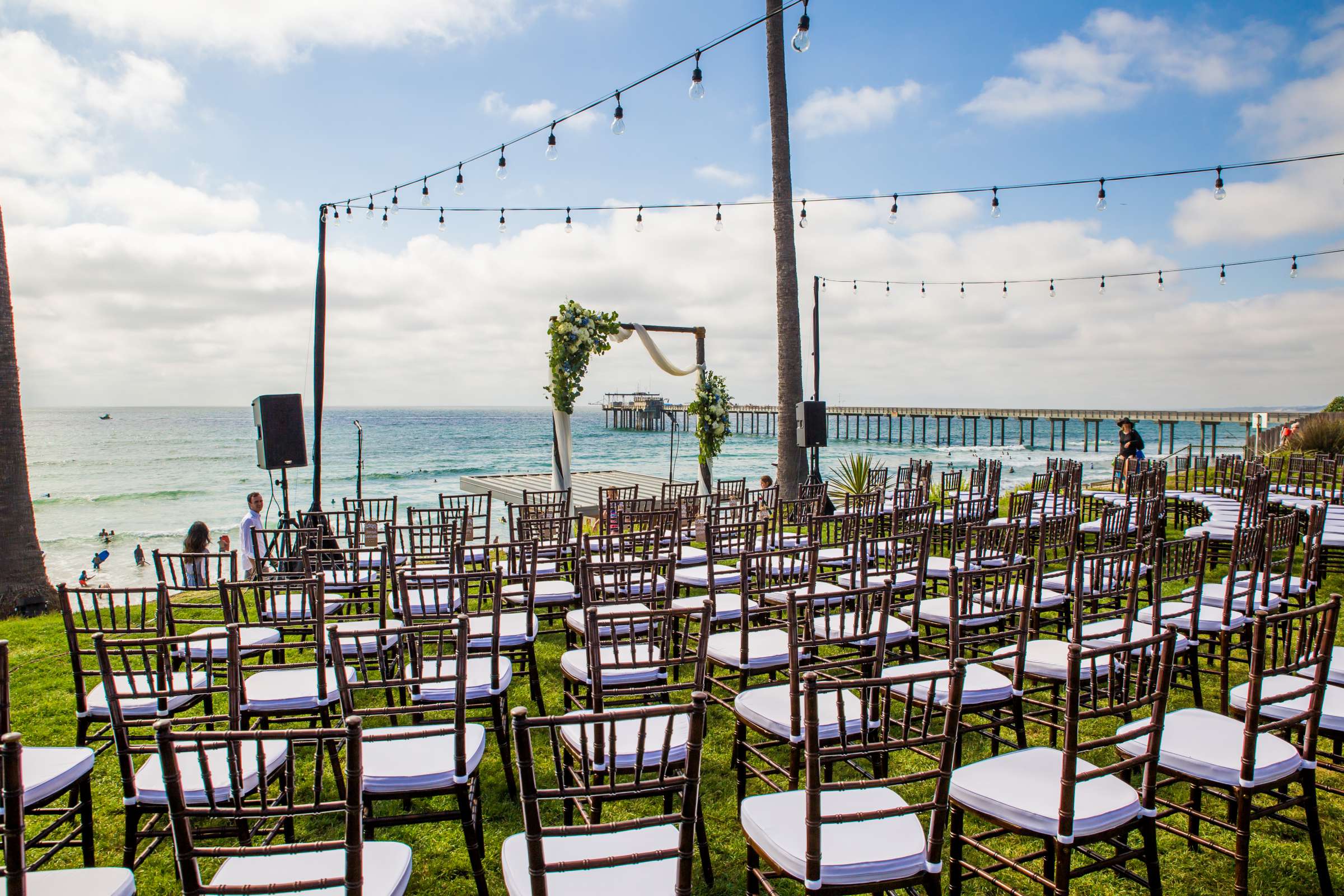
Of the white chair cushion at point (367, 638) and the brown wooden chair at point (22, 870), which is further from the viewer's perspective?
the white chair cushion at point (367, 638)

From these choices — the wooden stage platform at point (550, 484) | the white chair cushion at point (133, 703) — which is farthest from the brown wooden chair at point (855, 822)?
the wooden stage platform at point (550, 484)

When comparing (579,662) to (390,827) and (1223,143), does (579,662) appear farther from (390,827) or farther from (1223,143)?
(1223,143)

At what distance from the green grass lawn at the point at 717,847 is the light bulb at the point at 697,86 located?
4585mm

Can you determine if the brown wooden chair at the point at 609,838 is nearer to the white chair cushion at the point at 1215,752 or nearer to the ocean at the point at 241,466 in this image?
the white chair cushion at the point at 1215,752

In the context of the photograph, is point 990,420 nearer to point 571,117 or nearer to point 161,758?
point 571,117

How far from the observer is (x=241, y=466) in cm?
3862

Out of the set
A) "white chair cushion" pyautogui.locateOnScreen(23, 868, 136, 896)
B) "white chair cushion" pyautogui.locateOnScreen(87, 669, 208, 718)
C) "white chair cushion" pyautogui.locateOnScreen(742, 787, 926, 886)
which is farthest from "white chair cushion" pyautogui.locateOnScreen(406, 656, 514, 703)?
"white chair cushion" pyautogui.locateOnScreen(742, 787, 926, 886)

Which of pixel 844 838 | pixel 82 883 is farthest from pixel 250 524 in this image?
pixel 844 838

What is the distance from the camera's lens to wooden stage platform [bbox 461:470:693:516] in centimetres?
1256

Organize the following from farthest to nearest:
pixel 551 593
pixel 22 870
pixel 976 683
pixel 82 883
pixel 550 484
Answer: pixel 550 484 → pixel 551 593 → pixel 976 683 → pixel 82 883 → pixel 22 870

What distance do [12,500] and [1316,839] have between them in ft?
30.2

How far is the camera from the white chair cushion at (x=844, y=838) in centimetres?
166

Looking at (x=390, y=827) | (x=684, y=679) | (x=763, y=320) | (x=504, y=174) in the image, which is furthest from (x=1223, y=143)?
(x=390, y=827)

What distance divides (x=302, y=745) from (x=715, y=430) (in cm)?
735
